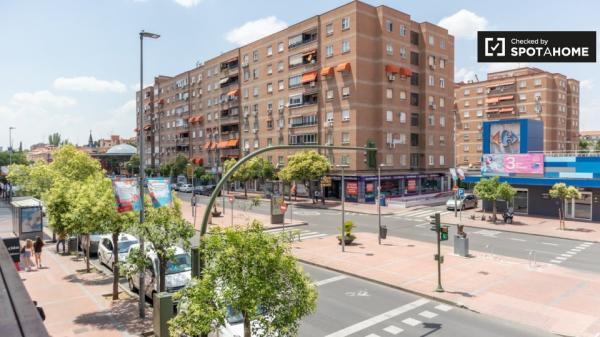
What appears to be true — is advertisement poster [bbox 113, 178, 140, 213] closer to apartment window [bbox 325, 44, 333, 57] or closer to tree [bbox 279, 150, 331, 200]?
tree [bbox 279, 150, 331, 200]

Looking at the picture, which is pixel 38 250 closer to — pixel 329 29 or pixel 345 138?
pixel 345 138

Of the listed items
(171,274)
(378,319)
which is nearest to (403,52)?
(378,319)

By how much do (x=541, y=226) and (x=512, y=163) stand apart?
818cm

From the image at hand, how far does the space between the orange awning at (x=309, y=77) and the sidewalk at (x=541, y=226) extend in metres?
25.6

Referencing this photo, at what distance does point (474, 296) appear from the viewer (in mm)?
16156

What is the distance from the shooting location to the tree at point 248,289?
8492 millimetres

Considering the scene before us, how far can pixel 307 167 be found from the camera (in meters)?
49.9

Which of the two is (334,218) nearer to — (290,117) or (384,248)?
(384,248)

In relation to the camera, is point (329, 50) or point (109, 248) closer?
point (109, 248)

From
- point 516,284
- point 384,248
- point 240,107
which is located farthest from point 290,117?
point 516,284

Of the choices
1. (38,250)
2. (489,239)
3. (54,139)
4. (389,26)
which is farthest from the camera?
(54,139)

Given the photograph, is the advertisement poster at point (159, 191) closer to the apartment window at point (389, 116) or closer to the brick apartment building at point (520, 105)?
the apartment window at point (389, 116)

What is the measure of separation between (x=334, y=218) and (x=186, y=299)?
31.0 meters

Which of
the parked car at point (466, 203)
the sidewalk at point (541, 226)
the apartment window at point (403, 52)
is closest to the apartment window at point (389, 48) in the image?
the apartment window at point (403, 52)
